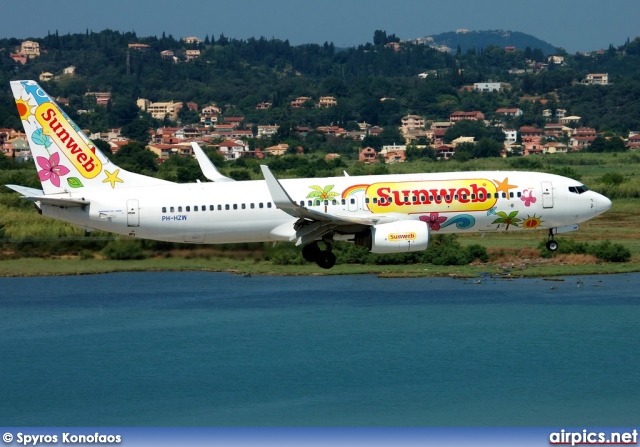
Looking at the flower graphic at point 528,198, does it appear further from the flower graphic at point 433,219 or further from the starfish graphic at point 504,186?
the flower graphic at point 433,219

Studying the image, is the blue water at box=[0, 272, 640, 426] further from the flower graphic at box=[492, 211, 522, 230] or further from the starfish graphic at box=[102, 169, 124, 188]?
the starfish graphic at box=[102, 169, 124, 188]

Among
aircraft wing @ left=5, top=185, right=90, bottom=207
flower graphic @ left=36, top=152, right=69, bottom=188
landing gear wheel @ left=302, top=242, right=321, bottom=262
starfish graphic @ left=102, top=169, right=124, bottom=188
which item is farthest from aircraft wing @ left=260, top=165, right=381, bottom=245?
flower graphic @ left=36, top=152, right=69, bottom=188

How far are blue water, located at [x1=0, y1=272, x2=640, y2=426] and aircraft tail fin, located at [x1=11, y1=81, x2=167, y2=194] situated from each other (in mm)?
14980

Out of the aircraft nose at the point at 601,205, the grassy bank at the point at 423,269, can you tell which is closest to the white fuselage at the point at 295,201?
the aircraft nose at the point at 601,205

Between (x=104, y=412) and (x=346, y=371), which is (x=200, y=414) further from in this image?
(x=346, y=371)

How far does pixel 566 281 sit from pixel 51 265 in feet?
132

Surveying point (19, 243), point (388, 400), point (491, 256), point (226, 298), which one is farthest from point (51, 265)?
point (491, 256)

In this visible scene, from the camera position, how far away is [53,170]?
63.0m

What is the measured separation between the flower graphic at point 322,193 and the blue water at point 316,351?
15.0 meters

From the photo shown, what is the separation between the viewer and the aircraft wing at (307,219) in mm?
56969

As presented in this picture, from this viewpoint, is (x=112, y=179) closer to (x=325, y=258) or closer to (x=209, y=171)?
(x=209, y=171)

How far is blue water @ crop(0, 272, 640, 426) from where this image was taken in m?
71.5

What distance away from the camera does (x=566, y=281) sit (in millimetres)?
100250

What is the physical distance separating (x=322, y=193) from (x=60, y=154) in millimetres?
13667
